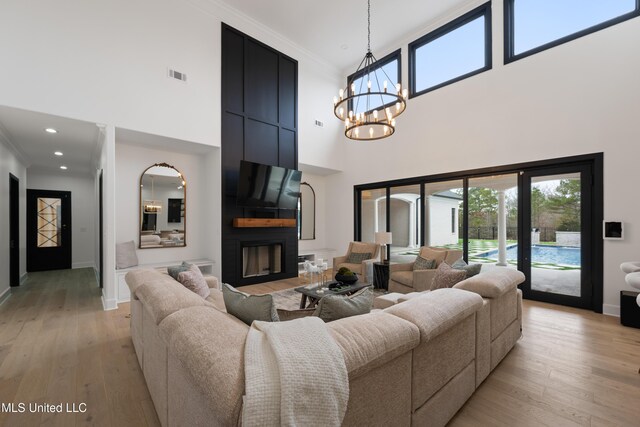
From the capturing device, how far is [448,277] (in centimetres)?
298

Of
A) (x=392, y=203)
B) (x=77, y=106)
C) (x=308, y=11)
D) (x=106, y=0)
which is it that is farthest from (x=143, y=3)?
(x=392, y=203)

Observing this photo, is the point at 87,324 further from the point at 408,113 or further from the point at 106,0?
the point at 408,113

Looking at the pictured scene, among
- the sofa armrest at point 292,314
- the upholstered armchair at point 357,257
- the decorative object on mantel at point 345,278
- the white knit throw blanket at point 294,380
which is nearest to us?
the white knit throw blanket at point 294,380

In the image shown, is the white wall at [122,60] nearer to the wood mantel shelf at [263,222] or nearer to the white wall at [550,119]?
the wood mantel shelf at [263,222]

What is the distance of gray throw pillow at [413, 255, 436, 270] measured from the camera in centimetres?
463

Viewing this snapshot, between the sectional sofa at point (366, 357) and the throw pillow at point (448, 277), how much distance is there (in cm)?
59

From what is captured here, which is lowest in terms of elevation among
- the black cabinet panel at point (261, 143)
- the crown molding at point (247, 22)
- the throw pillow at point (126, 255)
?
the throw pillow at point (126, 255)

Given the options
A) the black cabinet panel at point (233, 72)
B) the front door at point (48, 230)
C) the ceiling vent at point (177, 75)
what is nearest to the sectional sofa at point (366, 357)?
the ceiling vent at point (177, 75)

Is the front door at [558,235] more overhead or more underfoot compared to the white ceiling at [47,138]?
more underfoot

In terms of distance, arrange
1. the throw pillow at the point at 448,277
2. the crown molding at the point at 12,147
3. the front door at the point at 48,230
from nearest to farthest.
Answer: the throw pillow at the point at 448,277 < the crown molding at the point at 12,147 < the front door at the point at 48,230

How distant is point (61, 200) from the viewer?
7766 millimetres

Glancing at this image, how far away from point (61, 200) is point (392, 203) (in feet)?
28.9

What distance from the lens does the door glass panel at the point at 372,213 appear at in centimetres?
706

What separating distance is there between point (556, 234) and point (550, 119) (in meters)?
1.79
